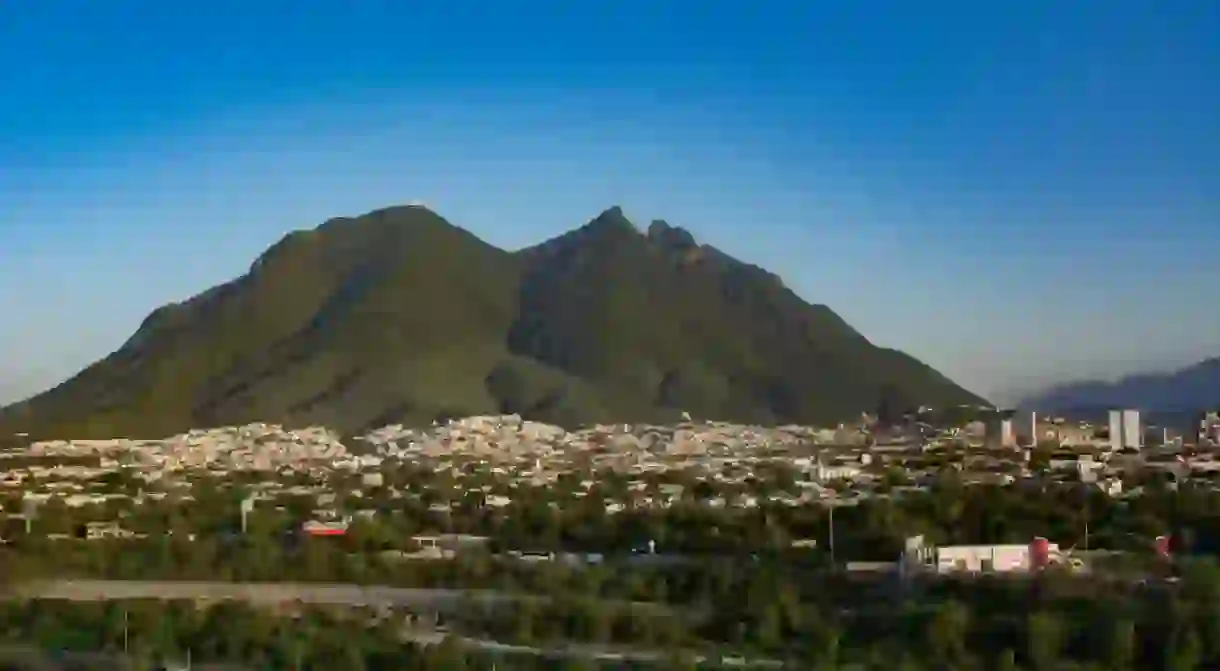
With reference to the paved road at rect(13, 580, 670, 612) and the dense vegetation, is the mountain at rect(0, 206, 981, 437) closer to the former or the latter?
the dense vegetation

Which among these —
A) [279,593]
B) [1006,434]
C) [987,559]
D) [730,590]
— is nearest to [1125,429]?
[1006,434]

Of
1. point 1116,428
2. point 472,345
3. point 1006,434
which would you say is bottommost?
point 1006,434

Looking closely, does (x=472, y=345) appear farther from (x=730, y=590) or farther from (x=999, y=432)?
(x=730, y=590)

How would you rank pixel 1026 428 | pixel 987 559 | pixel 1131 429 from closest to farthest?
pixel 987 559, pixel 1131 429, pixel 1026 428

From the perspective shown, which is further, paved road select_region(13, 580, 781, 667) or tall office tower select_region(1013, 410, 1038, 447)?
tall office tower select_region(1013, 410, 1038, 447)

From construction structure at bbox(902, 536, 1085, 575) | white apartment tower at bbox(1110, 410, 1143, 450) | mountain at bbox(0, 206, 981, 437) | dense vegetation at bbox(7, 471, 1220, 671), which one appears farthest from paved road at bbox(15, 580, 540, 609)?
mountain at bbox(0, 206, 981, 437)

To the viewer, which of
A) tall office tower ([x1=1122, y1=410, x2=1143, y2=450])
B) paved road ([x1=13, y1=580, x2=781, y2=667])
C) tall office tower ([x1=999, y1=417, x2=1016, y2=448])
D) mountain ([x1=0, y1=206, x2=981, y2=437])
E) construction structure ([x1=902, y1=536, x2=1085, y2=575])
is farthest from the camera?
mountain ([x1=0, y1=206, x2=981, y2=437])
